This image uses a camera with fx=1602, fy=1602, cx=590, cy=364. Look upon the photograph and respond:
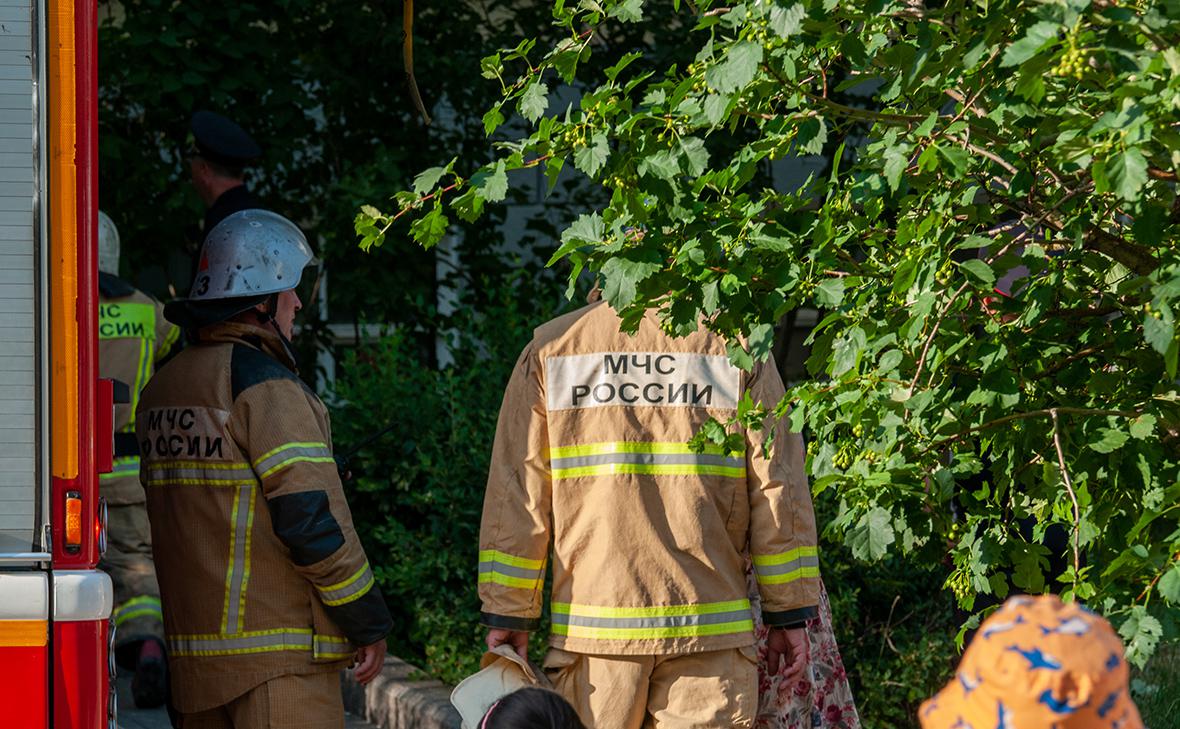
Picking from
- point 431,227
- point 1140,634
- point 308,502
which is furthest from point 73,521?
point 1140,634

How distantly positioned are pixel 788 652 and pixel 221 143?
3.05m

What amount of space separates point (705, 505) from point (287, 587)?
1075mm

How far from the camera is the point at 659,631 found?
391cm

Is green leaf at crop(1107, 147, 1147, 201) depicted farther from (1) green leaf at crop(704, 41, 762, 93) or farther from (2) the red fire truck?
(2) the red fire truck

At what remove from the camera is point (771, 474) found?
13.0 feet

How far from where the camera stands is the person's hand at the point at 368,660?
13.5ft

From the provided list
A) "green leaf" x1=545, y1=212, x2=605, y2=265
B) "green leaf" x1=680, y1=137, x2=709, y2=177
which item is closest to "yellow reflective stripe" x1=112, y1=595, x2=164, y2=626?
"green leaf" x1=545, y1=212, x2=605, y2=265

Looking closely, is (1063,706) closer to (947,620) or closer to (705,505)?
(705,505)

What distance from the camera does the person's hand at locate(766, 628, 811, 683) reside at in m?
4.07

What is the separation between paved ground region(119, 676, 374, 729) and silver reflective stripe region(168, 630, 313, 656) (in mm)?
2015

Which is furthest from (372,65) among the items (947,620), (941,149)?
(941,149)

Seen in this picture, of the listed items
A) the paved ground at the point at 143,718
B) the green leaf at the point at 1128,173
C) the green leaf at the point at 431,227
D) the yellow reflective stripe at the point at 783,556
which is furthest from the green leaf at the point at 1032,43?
the paved ground at the point at 143,718

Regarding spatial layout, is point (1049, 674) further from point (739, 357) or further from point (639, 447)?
point (639, 447)

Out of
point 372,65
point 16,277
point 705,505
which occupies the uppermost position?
point 372,65
